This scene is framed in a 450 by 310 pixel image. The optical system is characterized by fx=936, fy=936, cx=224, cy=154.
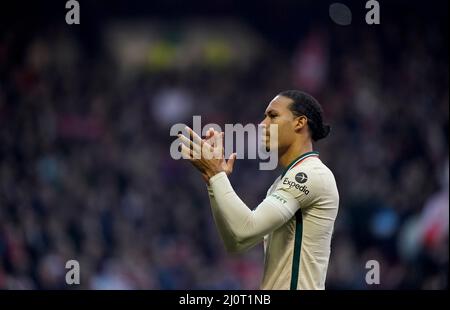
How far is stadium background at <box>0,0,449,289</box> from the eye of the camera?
11.9 metres

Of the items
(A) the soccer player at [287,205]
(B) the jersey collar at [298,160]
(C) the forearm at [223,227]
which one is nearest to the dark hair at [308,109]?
(A) the soccer player at [287,205]

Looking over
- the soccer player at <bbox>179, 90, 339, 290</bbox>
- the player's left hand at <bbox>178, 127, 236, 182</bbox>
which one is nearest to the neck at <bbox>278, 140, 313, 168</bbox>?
the soccer player at <bbox>179, 90, 339, 290</bbox>

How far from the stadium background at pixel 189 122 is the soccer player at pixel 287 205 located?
588 centimetres

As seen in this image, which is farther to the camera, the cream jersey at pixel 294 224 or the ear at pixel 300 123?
the ear at pixel 300 123

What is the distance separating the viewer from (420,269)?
11008 mm

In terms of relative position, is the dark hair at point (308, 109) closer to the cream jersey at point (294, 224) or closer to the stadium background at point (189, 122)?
the cream jersey at point (294, 224)

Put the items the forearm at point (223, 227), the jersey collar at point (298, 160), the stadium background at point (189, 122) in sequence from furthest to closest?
the stadium background at point (189, 122)
the jersey collar at point (298, 160)
the forearm at point (223, 227)

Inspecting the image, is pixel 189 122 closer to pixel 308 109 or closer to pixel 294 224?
pixel 308 109

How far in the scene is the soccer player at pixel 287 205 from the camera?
4.45 m

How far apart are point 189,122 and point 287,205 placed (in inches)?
484

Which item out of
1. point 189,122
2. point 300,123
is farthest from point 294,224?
point 189,122

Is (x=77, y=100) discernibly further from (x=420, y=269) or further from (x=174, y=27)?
(x=420, y=269)

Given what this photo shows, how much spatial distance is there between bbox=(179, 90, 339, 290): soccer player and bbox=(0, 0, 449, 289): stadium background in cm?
588

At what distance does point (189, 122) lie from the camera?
16.8 metres
